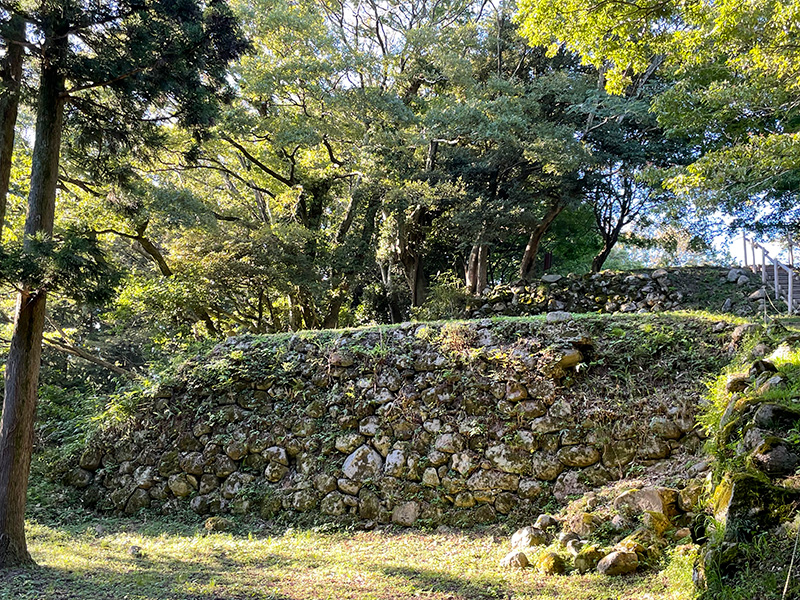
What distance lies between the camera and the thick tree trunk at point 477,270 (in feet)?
41.9

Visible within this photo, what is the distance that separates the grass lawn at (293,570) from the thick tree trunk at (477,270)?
7.82 metres

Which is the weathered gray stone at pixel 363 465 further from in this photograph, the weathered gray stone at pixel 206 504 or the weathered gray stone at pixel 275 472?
the weathered gray stone at pixel 206 504

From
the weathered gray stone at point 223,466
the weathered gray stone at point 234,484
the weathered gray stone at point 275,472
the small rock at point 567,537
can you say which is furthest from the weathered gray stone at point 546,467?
the weathered gray stone at point 223,466

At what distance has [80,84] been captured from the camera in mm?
5070

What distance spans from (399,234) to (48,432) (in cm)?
816

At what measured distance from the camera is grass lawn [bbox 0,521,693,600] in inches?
146

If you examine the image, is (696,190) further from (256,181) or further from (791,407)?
(256,181)

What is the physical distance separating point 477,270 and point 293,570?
30.8 ft

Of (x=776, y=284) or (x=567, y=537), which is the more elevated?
(x=776, y=284)

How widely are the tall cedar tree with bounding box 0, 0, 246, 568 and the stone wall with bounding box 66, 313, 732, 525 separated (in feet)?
8.89

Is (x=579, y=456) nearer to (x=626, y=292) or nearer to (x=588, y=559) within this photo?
(x=588, y=559)

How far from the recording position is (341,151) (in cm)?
1330

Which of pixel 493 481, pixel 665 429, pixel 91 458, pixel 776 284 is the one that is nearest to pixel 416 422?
pixel 493 481

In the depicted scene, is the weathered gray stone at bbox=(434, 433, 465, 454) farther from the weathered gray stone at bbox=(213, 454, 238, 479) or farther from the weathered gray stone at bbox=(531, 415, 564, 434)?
the weathered gray stone at bbox=(213, 454, 238, 479)
